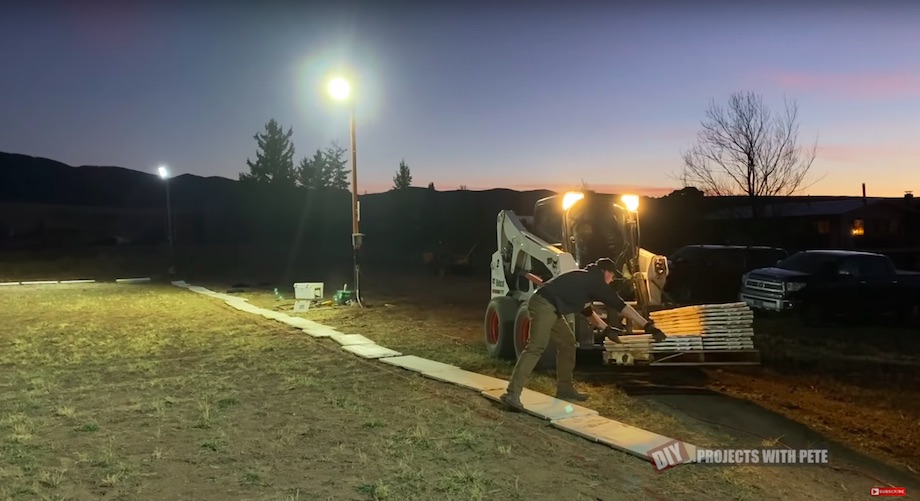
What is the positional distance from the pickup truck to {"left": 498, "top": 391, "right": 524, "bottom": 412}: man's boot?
10.5 metres

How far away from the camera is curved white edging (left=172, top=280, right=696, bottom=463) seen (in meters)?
6.54

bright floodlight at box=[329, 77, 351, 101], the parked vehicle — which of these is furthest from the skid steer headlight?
bright floodlight at box=[329, 77, 351, 101]

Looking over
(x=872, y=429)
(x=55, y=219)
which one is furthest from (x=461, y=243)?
(x=55, y=219)

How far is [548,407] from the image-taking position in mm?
7902

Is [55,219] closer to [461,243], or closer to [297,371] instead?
[461,243]

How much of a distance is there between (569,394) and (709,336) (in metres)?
2.26

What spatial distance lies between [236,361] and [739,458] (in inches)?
329

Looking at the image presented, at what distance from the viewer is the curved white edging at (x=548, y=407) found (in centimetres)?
654

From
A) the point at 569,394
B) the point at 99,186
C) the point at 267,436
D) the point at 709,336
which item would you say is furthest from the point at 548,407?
the point at 99,186

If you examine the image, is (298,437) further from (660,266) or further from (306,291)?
(306,291)

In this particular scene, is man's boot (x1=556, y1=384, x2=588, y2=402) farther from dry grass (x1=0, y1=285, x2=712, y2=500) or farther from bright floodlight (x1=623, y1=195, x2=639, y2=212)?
bright floodlight (x1=623, y1=195, x2=639, y2=212)

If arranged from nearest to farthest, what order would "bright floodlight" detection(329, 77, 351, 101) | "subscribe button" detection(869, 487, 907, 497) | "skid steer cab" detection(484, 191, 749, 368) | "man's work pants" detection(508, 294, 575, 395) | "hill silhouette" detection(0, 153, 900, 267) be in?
"subscribe button" detection(869, 487, 907, 497)
"man's work pants" detection(508, 294, 575, 395)
"skid steer cab" detection(484, 191, 749, 368)
"bright floodlight" detection(329, 77, 351, 101)
"hill silhouette" detection(0, 153, 900, 267)

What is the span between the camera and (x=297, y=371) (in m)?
10.8

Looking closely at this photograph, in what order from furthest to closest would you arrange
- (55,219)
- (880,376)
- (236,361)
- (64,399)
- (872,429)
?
(55,219) → (236,361) → (880,376) → (64,399) → (872,429)
